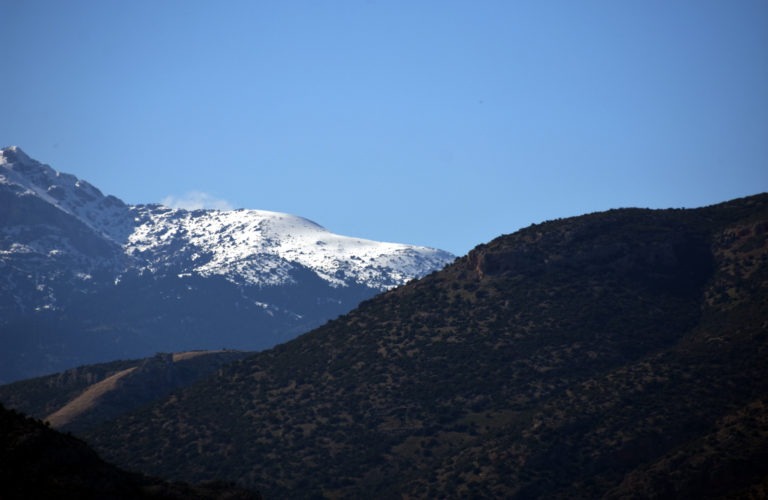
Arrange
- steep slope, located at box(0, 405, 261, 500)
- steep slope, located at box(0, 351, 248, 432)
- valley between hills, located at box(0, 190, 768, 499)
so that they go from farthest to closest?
steep slope, located at box(0, 351, 248, 432), valley between hills, located at box(0, 190, 768, 499), steep slope, located at box(0, 405, 261, 500)

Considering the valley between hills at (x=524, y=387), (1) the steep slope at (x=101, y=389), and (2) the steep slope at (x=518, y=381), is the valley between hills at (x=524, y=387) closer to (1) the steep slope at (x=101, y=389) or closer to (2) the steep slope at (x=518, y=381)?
(2) the steep slope at (x=518, y=381)

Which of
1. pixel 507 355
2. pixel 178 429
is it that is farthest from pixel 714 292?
pixel 178 429

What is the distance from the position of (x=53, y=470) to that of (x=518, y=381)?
60.4 metres

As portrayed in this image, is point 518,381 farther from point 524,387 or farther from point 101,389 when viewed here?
point 101,389

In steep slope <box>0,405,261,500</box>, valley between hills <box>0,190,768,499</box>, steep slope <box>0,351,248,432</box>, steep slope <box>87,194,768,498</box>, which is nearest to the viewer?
steep slope <box>0,405,261,500</box>

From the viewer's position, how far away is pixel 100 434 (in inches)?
3551

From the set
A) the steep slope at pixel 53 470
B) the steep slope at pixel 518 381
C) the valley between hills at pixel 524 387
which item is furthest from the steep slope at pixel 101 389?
the steep slope at pixel 53 470

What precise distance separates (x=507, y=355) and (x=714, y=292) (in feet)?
87.7

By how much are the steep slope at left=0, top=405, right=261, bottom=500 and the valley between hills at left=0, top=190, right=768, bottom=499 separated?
3469 cm

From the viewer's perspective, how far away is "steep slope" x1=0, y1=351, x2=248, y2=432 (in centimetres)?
11731

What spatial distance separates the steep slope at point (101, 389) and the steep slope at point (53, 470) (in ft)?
265

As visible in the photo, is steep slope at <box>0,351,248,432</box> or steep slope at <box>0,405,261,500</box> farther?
steep slope at <box>0,351,248,432</box>

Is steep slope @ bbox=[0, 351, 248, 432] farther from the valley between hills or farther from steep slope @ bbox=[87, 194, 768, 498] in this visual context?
steep slope @ bbox=[87, 194, 768, 498]

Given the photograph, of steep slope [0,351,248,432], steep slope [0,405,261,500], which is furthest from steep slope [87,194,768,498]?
steep slope [0,405,261,500]
